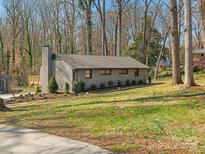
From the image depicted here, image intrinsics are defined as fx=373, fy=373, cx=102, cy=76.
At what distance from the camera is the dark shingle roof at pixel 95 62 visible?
1341 inches

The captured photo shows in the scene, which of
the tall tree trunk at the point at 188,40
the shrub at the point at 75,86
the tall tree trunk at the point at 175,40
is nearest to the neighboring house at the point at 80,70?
the shrub at the point at 75,86

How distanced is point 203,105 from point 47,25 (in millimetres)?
52657

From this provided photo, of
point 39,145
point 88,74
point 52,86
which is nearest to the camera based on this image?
point 39,145

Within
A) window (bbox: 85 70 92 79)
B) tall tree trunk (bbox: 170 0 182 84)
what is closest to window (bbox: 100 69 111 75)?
window (bbox: 85 70 92 79)

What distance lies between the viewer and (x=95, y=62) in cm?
3628

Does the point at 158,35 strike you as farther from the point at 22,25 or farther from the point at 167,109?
the point at 167,109

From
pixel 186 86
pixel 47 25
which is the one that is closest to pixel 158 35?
pixel 47 25

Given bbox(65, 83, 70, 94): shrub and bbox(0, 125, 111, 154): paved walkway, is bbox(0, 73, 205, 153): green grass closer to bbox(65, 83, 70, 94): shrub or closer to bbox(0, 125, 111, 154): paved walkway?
bbox(0, 125, 111, 154): paved walkway

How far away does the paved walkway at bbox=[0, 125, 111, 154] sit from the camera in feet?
26.5

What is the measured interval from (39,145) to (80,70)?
24.8 metres

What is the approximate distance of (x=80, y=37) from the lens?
64.9 m

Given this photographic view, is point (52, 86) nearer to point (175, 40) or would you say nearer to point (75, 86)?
point (75, 86)

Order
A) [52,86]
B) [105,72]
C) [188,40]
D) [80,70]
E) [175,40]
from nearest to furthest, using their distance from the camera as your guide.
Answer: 1. [188,40]
2. [175,40]
3. [80,70]
4. [52,86]
5. [105,72]

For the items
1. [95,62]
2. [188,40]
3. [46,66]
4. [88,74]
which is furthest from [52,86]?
[188,40]
